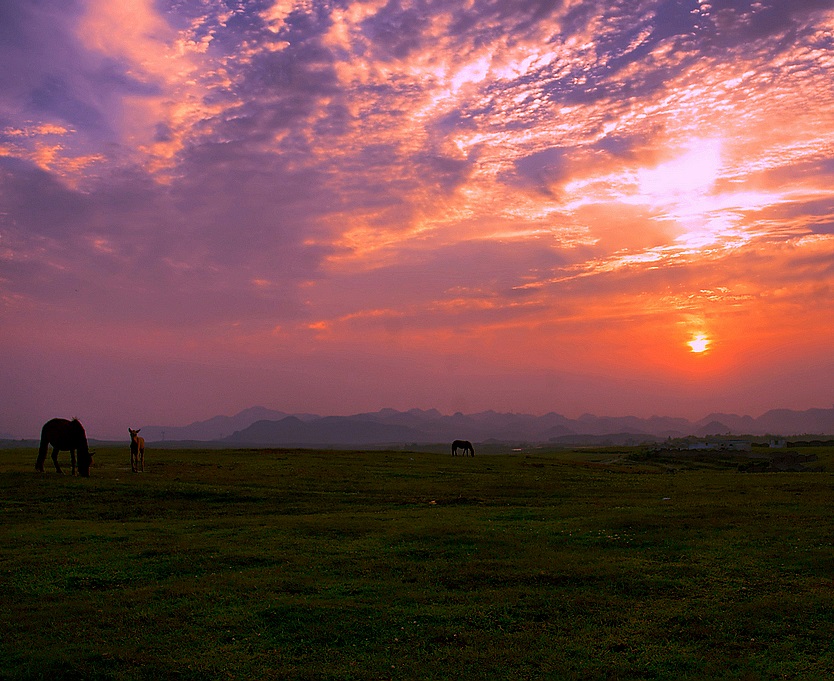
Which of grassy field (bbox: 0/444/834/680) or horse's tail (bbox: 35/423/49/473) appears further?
horse's tail (bbox: 35/423/49/473)

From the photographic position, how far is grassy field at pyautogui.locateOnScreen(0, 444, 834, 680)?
13219 millimetres

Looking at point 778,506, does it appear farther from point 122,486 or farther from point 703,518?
point 122,486

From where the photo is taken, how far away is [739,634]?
14578mm

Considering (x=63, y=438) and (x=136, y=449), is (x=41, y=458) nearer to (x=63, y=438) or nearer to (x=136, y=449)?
(x=63, y=438)

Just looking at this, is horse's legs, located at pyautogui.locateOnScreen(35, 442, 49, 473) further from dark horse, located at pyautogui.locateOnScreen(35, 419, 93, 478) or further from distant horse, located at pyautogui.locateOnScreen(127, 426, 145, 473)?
distant horse, located at pyautogui.locateOnScreen(127, 426, 145, 473)

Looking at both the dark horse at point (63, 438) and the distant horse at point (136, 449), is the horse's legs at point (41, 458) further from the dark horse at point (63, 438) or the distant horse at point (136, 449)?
the distant horse at point (136, 449)

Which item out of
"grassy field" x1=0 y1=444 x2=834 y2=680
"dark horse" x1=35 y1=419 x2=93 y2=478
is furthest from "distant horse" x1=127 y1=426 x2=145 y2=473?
"grassy field" x1=0 y1=444 x2=834 y2=680

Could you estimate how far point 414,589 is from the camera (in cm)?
1794

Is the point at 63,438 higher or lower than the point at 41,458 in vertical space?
higher

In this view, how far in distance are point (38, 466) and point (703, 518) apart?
1630 inches

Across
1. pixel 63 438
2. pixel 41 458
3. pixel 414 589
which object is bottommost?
pixel 414 589

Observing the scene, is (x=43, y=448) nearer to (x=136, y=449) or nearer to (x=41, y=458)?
(x=41, y=458)

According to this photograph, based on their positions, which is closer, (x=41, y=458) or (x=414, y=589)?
(x=414, y=589)

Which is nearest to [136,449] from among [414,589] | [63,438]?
[63,438]
